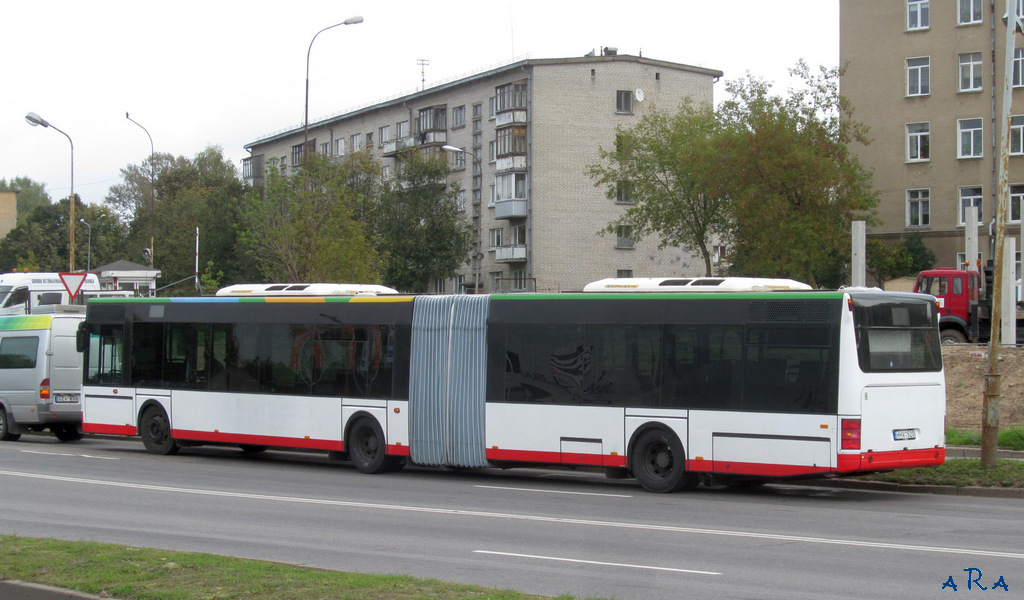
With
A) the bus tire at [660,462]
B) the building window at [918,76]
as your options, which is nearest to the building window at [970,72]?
the building window at [918,76]

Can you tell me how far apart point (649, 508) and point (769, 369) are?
2.63 metres

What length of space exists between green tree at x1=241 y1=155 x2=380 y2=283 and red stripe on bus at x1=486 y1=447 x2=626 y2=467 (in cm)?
2015

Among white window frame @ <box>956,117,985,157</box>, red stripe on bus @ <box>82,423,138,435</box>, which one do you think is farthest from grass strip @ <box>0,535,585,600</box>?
white window frame @ <box>956,117,985,157</box>

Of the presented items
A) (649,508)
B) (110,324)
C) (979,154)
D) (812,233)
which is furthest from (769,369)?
(979,154)

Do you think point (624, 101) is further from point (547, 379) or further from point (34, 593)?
point (34, 593)

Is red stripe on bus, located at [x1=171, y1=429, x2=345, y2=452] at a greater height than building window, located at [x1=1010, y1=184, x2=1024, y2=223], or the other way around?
building window, located at [x1=1010, y1=184, x2=1024, y2=223]

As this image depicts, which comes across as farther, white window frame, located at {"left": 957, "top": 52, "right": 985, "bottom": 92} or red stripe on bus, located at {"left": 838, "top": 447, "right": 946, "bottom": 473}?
white window frame, located at {"left": 957, "top": 52, "right": 985, "bottom": 92}

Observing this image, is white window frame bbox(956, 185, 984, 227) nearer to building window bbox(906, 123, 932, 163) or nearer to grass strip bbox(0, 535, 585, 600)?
building window bbox(906, 123, 932, 163)

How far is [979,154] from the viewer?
5050 cm

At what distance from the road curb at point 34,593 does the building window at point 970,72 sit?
5095 cm

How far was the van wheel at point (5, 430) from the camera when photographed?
25188mm

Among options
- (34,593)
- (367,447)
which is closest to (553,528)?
(34,593)

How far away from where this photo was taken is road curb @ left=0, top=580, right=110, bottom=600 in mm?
7500

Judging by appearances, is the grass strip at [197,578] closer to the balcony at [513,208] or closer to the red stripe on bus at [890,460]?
the red stripe on bus at [890,460]
